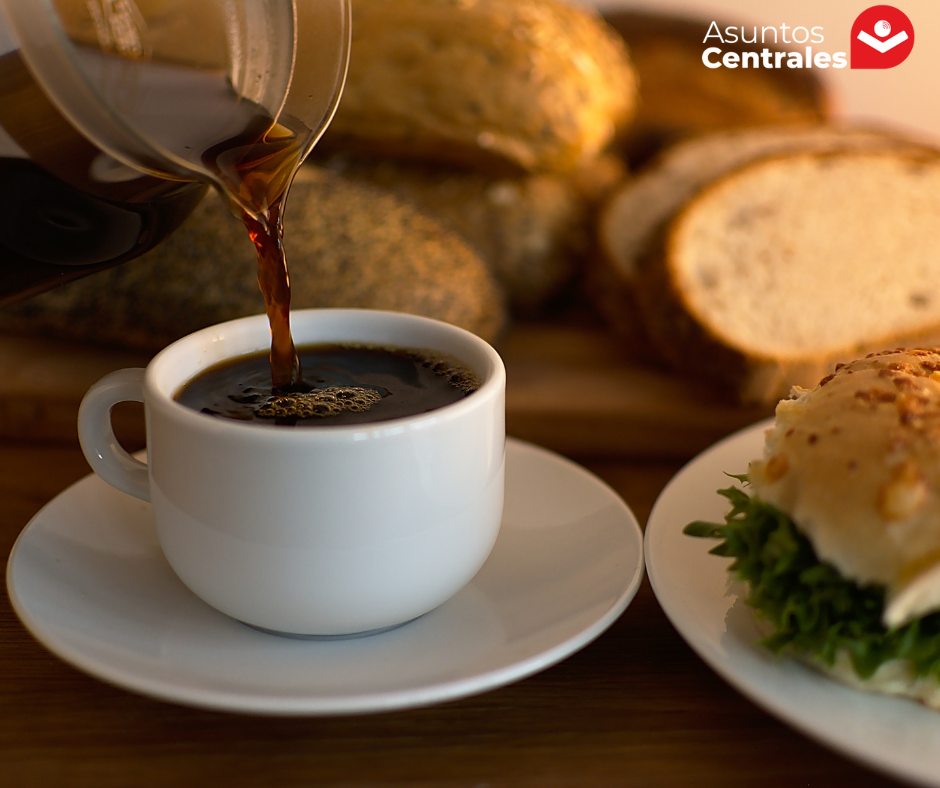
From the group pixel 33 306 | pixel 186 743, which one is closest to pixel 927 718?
pixel 186 743

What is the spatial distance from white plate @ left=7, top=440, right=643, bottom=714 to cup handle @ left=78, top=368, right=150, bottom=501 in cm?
9

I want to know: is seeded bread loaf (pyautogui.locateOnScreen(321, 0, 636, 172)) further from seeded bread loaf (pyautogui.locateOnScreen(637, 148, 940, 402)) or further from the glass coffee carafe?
the glass coffee carafe

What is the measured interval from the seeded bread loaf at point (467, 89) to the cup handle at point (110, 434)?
3.67ft

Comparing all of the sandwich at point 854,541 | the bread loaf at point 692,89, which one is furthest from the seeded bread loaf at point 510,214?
the sandwich at point 854,541

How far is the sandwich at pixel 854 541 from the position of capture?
28.0 inches

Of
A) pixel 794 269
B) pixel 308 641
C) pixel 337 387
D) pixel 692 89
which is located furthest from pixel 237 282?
pixel 692 89

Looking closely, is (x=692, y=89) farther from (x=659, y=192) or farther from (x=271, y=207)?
(x=271, y=207)

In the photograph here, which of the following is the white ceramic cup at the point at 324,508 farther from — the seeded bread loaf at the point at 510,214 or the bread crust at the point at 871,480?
the seeded bread loaf at the point at 510,214

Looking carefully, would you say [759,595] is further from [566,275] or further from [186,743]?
[566,275]

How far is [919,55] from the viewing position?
275cm

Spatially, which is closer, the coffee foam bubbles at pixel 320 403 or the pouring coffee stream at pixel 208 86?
the pouring coffee stream at pixel 208 86

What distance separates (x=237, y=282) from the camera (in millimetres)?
1549

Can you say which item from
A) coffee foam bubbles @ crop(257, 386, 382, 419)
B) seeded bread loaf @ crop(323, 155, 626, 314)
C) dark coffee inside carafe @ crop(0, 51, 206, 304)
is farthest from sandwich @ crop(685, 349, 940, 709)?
seeded bread loaf @ crop(323, 155, 626, 314)

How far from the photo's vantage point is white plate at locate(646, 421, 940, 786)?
2.20ft
